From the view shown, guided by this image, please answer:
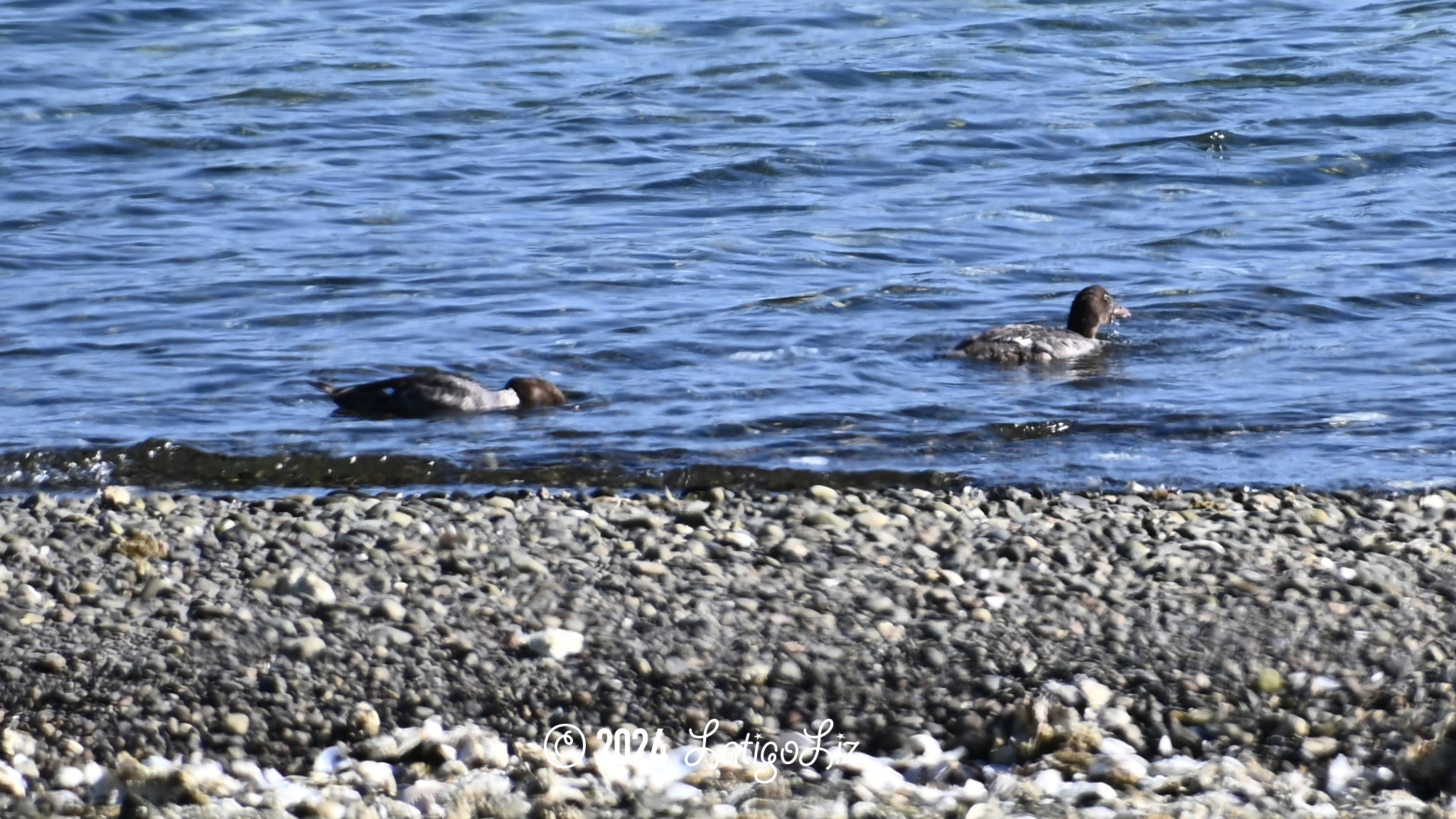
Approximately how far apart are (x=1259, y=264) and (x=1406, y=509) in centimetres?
553

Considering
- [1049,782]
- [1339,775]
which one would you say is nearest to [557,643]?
[1049,782]

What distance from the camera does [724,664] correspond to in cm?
630

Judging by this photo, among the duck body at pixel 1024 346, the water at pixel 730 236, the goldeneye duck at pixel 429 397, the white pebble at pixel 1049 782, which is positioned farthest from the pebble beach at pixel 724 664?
the duck body at pixel 1024 346

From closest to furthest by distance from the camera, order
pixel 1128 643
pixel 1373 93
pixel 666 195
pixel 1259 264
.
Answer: pixel 1128 643
pixel 1259 264
pixel 666 195
pixel 1373 93

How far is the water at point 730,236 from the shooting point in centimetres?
956

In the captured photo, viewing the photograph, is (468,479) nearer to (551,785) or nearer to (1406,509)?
(551,785)

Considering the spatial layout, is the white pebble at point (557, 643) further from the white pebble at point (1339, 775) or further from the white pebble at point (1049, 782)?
the white pebble at point (1339, 775)

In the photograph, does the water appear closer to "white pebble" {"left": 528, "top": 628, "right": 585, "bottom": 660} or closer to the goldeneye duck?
the goldeneye duck

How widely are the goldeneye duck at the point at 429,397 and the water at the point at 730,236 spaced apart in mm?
173

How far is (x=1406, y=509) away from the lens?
26.0 ft

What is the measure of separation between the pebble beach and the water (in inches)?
64.4

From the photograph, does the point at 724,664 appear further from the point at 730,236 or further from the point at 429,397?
the point at 730,236

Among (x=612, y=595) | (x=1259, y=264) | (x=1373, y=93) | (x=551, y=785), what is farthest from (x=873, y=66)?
(x=551, y=785)

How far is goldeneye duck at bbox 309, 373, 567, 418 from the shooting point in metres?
9.99
